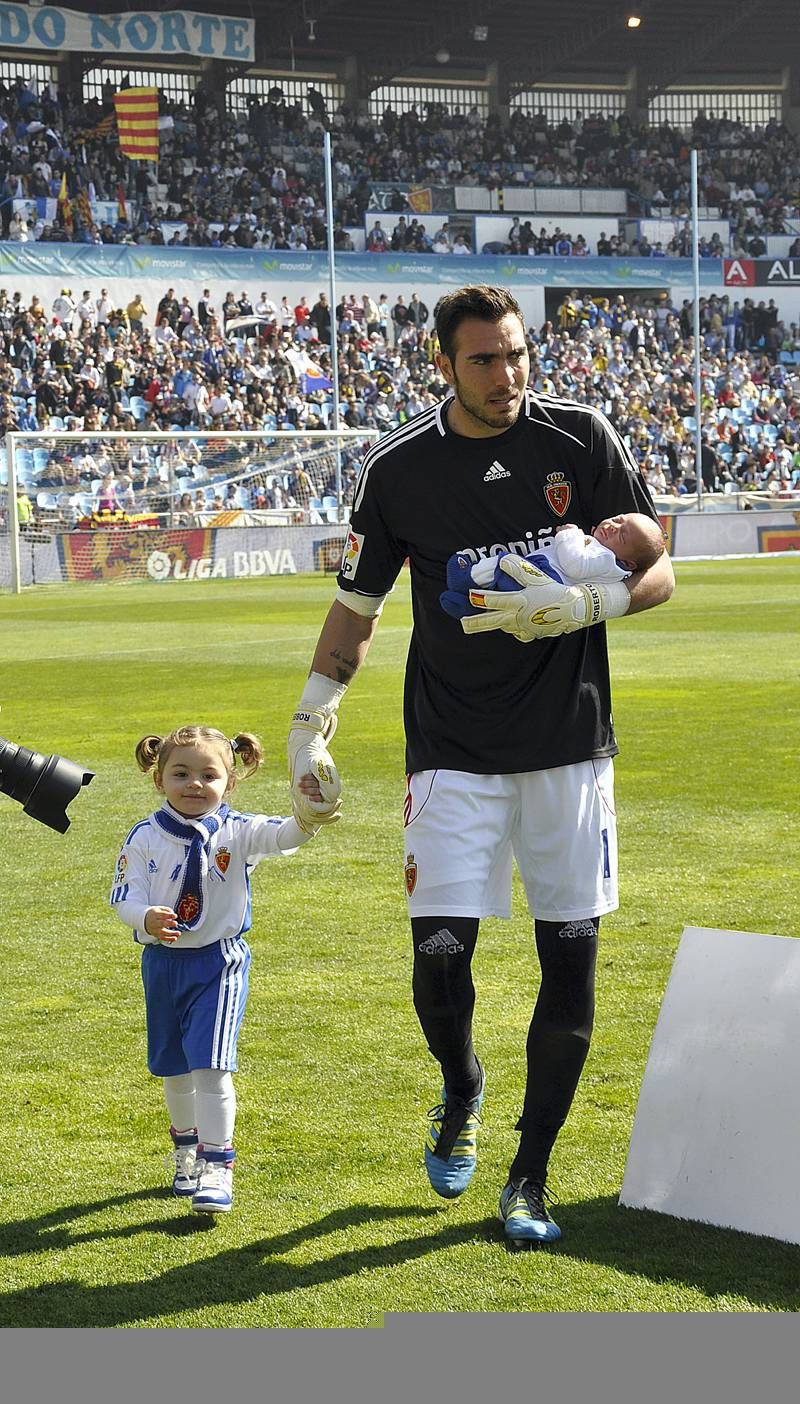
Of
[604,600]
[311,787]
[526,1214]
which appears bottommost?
[526,1214]

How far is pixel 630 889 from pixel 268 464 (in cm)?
2767

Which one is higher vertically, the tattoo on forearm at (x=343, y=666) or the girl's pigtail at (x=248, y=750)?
the tattoo on forearm at (x=343, y=666)

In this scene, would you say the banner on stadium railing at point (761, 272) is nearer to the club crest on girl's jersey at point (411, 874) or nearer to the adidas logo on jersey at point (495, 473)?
the adidas logo on jersey at point (495, 473)

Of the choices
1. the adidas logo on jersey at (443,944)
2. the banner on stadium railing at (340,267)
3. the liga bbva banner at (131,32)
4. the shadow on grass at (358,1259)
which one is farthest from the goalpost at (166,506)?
the shadow on grass at (358,1259)

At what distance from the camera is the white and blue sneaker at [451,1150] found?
3.87 meters

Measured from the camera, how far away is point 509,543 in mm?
3947

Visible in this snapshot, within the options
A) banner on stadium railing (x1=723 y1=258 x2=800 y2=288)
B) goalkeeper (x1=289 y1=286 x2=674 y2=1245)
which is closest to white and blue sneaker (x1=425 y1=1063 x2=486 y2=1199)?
goalkeeper (x1=289 y1=286 x2=674 y2=1245)

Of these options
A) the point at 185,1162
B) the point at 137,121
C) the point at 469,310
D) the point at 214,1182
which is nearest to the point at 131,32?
the point at 137,121

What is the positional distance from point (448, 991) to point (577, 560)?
1.04 metres

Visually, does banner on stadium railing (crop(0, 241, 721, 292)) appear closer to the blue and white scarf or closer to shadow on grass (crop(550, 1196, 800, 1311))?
the blue and white scarf

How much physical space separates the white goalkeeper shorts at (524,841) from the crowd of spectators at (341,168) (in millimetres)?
39723

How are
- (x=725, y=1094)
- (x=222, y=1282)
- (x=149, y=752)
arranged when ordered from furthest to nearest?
1. (x=149, y=752)
2. (x=725, y=1094)
3. (x=222, y=1282)

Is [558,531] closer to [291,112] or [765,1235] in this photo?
[765,1235]

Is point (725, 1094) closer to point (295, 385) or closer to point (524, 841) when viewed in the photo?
point (524, 841)
